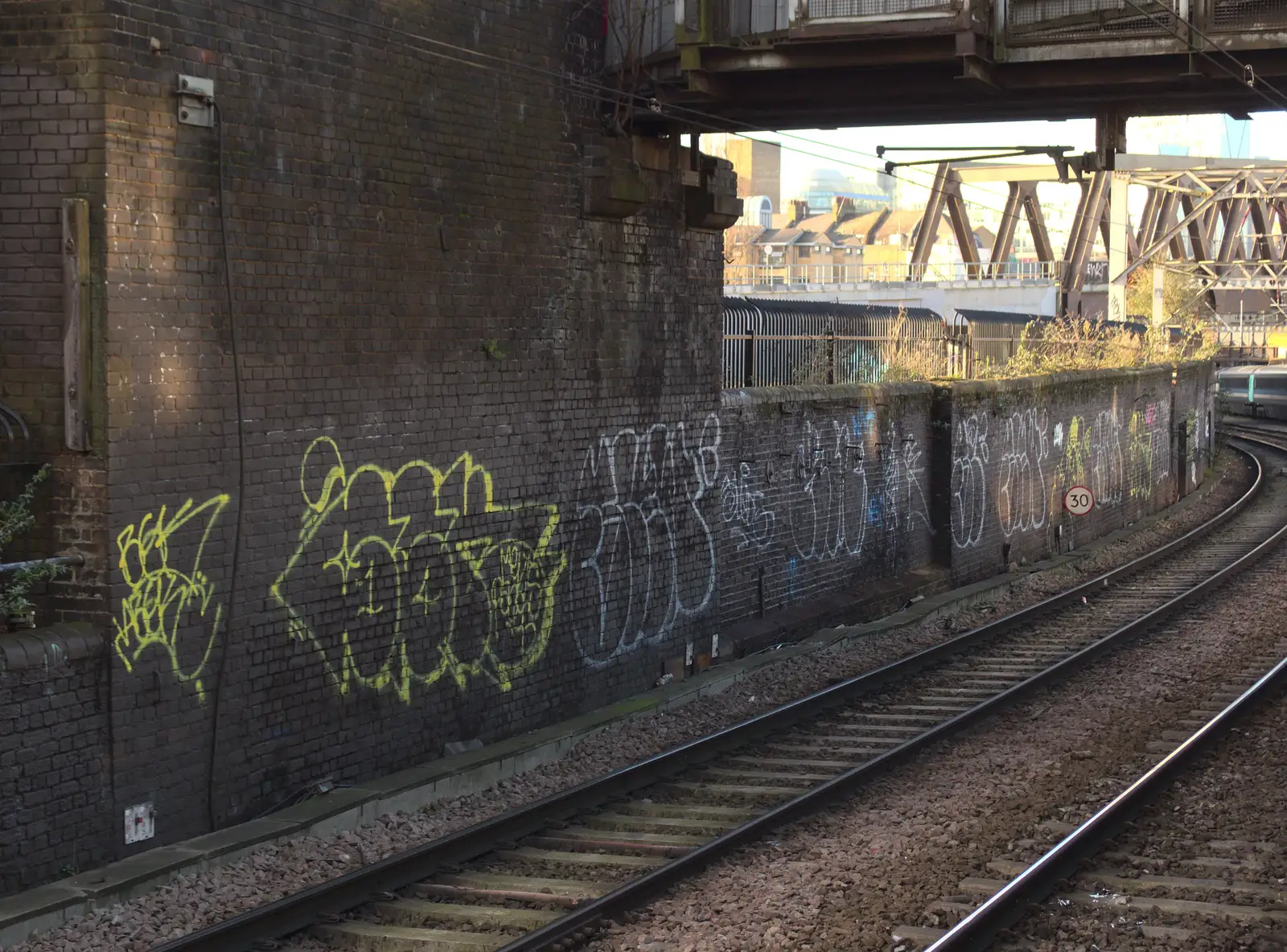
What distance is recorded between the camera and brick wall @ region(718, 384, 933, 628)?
14969mm

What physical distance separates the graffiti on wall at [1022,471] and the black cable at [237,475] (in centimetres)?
1467

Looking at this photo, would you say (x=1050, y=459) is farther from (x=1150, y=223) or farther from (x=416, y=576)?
(x=1150, y=223)

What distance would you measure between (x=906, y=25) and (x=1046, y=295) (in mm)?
49940

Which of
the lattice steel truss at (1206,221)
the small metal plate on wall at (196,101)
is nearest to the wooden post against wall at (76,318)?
the small metal plate on wall at (196,101)

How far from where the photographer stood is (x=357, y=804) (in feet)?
29.8

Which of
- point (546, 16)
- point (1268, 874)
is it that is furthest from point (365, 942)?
point (546, 16)

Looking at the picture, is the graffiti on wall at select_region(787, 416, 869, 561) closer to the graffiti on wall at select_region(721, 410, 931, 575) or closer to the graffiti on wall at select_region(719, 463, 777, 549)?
the graffiti on wall at select_region(721, 410, 931, 575)

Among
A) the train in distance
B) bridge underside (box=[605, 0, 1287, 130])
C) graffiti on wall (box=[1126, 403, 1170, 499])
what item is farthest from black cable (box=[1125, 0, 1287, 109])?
the train in distance

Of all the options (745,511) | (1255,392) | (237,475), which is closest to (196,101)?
(237,475)

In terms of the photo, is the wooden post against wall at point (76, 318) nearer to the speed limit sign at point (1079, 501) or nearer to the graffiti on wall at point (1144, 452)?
the speed limit sign at point (1079, 501)

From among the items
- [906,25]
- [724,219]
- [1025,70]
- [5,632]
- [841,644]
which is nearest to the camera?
[5,632]

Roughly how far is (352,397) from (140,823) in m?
3.07

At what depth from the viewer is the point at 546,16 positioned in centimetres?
1159

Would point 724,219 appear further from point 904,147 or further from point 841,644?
point 841,644
